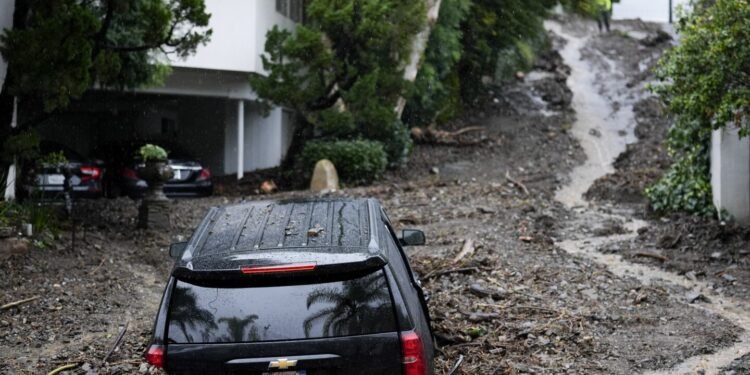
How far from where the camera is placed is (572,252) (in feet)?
42.0

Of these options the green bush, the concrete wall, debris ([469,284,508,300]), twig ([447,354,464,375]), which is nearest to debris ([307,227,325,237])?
twig ([447,354,464,375])

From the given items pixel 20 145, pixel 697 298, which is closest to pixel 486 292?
pixel 697 298

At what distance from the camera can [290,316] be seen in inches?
171

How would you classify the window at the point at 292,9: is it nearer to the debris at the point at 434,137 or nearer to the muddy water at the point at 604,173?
the debris at the point at 434,137

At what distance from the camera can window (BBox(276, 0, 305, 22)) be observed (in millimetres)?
22031

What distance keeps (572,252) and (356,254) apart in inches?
349

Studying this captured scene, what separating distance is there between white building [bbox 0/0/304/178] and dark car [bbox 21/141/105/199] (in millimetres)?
3974

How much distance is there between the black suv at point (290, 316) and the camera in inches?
169

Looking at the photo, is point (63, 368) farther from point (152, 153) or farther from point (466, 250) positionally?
point (152, 153)

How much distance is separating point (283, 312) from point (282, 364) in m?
0.26

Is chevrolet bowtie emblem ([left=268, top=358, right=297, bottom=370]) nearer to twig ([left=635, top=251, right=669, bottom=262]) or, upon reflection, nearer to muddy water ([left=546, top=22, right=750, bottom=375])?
muddy water ([left=546, top=22, right=750, bottom=375])

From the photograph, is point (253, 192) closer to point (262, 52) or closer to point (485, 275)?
point (262, 52)

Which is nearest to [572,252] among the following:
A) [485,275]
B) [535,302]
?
[485,275]

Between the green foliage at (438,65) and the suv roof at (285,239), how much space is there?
54.1 feet
